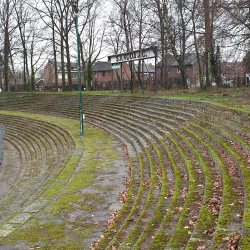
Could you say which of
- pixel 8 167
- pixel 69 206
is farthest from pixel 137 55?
pixel 69 206

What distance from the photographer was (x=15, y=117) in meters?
28.0

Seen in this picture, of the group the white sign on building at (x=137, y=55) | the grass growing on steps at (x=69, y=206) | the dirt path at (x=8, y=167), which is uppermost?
the white sign on building at (x=137, y=55)

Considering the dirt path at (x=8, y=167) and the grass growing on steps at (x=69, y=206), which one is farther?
the dirt path at (x=8, y=167)

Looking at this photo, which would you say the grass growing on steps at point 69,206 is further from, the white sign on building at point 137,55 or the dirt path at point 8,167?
the white sign on building at point 137,55

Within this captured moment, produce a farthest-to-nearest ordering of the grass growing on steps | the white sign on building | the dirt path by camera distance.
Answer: the white sign on building, the dirt path, the grass growing on steps

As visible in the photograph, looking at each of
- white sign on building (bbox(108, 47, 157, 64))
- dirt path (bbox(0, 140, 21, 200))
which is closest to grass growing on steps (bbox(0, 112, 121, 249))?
dirt path (bbox(0, 140, 21, 200))

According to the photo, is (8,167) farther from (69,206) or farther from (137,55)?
(137,55)

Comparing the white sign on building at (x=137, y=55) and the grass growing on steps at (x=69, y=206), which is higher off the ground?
the white sign on building at (x=137, y=55)

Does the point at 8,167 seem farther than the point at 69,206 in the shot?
Yes

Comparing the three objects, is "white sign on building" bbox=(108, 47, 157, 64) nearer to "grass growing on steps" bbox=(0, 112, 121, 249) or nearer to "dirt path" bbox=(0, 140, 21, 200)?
"grass growing on steps" bbox=(0, 112, 121, 249)

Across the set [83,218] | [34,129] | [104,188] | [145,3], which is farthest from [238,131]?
[145,3]

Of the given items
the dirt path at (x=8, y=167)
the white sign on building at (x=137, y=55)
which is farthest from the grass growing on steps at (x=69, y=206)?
the white sign on building at (x=137, y=55)

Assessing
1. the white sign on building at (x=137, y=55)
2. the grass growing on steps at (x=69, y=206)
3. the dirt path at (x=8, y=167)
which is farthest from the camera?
the white sign on building at (x=137, y=55)

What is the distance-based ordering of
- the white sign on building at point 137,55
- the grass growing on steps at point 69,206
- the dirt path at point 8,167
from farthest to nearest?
the white sign on building at point 137,55, the dirt path at point 8,167, the grass growing on steps at point 69,206
